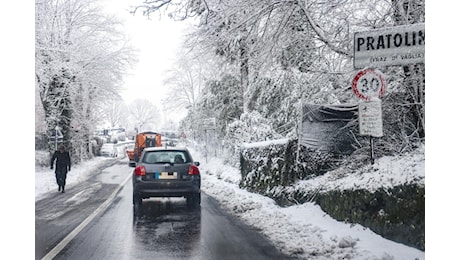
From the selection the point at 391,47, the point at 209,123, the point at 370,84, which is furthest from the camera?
the point at 209,123

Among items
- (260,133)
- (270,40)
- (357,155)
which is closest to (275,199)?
(260,133)

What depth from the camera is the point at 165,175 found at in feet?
27.7

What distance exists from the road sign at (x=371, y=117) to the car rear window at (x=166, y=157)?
387 centimetres

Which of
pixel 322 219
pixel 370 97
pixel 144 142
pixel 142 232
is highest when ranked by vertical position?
pixel 370 97

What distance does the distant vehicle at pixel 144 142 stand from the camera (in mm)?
7138

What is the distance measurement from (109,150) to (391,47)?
489 cm

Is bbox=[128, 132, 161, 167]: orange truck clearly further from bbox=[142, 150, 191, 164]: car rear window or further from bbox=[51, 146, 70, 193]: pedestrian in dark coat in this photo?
bbox=[51, 146, 70, 193]: pedestrian in dark coat

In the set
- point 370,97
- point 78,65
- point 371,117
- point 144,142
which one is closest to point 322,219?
point 371,117

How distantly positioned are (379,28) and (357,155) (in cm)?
210

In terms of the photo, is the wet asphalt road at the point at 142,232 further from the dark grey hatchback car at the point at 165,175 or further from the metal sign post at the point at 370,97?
the metal sign post at the point at 370,97

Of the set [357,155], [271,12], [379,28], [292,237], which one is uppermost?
[271,12]

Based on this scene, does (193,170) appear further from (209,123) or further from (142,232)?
(142,232)
